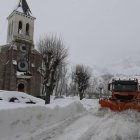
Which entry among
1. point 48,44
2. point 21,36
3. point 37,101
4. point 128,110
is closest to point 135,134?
point 128,110

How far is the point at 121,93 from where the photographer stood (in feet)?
38.5

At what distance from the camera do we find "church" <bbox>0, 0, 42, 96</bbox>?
2441 centimetres

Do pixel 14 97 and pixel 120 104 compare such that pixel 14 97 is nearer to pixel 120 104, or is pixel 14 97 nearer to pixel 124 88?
pixel 120 104

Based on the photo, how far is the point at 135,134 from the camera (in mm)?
5707

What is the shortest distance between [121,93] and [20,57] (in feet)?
61.5

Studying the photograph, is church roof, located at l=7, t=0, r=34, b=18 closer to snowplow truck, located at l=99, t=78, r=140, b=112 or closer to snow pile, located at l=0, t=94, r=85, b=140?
snowplow truck, located at l=99, t=78, r=140, b=112

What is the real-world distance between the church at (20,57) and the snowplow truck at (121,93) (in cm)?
1637

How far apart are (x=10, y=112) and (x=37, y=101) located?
20.7 feet

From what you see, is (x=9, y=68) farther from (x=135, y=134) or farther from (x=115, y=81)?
(x=135, y=134)

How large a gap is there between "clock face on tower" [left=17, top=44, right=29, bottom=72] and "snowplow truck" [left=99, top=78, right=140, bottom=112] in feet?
55.6

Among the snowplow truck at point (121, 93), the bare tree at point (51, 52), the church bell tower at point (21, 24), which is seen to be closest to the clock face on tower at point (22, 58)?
the church bell tower at point (21, 24)

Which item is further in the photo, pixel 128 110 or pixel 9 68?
pixel 9 68

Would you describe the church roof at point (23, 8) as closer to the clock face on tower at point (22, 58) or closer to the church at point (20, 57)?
the church at point (20, 57)

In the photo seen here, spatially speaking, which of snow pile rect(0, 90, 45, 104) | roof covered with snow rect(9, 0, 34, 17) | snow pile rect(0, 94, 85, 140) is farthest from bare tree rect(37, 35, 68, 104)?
roof covered with snow rect(9, 0, 34, 17)
